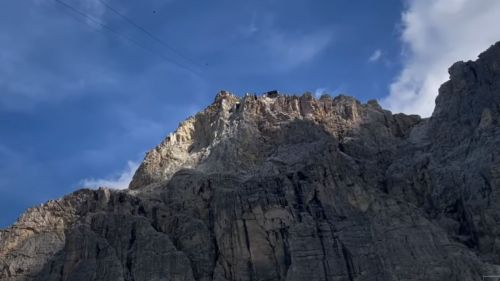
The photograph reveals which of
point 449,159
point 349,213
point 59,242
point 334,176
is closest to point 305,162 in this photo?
point 334,176

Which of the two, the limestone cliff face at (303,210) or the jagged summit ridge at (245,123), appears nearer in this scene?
the limestone cliff face at (303,210)

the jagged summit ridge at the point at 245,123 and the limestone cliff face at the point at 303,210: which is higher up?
the jagged summit ridge at the point at 245,123

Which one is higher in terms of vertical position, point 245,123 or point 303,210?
point 245,123

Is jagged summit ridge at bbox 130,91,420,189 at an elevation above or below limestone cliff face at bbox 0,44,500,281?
above

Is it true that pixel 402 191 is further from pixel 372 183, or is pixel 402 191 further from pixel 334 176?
pixel 334 176

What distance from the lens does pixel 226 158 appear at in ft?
448

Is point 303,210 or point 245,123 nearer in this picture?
point 303,210

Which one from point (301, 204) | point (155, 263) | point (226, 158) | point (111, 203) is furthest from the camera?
point (226, 158)

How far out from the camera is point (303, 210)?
4500 inches

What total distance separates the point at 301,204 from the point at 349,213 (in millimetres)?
8367

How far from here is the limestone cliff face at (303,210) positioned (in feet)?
347

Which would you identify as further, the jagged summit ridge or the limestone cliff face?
the jagged summit ridge

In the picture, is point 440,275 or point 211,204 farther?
point 211,204

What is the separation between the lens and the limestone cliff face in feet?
347
